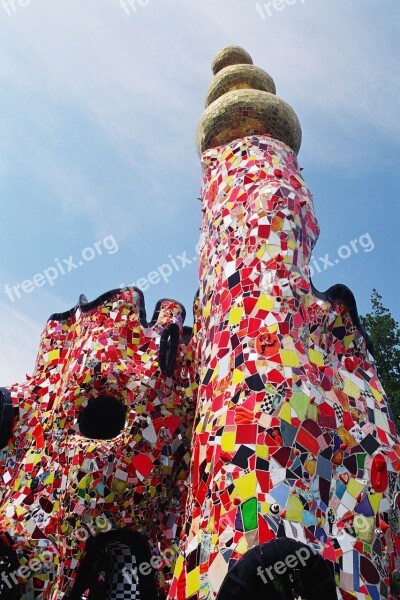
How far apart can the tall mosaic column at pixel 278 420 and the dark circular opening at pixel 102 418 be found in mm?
1368

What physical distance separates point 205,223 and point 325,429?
365cm

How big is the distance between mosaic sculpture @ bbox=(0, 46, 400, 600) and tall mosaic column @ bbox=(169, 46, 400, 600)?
0.06 feet

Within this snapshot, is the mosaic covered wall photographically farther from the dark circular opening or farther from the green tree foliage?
the green tree foliage

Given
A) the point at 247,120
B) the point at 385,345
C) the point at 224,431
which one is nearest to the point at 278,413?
the point at 224,431

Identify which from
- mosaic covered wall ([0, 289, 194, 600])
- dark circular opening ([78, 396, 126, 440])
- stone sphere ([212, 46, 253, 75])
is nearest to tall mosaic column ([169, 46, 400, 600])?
mosaic covered wall ([0, 289, 194, 600])

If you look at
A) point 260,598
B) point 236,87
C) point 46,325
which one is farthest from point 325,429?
→ point 236,87

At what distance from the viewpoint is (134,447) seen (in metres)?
6.63

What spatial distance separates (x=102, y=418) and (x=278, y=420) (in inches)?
112

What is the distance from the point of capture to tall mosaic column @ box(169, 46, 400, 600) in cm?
444

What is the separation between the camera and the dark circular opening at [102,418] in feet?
22.6

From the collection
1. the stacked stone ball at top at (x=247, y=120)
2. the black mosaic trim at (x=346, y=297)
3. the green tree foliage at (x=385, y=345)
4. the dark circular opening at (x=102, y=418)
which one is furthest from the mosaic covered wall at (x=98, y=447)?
the green tree foliage at (x=385, y=345)

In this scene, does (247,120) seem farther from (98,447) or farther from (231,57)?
(98,447)

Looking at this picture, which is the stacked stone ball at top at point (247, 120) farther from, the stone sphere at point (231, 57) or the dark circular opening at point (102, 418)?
the dark circular opening at point (102, 418)

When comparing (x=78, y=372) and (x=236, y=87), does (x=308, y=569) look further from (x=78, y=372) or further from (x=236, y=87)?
(x=236, y=87)
